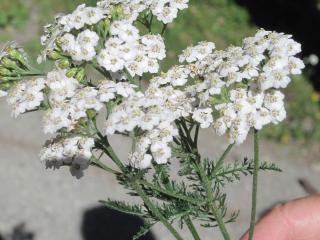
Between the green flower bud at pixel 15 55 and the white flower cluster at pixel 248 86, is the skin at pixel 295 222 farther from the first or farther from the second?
the green flower bud at pixel 15 55

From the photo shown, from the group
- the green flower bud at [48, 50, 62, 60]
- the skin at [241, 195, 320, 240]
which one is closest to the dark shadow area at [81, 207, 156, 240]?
the skin at [241, 195, 320, 240]

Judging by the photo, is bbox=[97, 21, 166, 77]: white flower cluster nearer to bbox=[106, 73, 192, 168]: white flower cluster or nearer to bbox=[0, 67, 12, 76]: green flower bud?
bbox=[106, 73, 192, 168]: white flower cluster

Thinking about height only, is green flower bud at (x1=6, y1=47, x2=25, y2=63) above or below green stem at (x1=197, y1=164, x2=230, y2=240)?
above

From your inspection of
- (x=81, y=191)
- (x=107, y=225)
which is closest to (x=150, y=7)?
(x=107, y=225)

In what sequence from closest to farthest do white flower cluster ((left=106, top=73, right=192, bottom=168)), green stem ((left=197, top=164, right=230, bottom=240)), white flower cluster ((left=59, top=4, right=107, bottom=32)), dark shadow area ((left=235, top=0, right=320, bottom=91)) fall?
white flower cluster ((left=106, top=73, right=192, bottom=168))
white flower cluster ((left=59, top=4, right=107, bottom=32))
green stem ((left=197, top=164, right=230, bottom=240))
dark shadow area ((left=235, top=0, right=320, bottom=91))

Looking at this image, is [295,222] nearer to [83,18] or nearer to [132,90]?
[132,90]

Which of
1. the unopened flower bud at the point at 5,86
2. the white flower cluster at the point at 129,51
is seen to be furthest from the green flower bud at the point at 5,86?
the white flower cluster at the point at 129,51

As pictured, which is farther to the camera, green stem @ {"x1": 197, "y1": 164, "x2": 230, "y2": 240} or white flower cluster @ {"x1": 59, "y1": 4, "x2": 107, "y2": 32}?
green stem @ {"x1": 197, "y1": 164, "x2": 230, "y2": 240}

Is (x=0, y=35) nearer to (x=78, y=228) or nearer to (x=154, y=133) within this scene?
(x=78, y=228)
